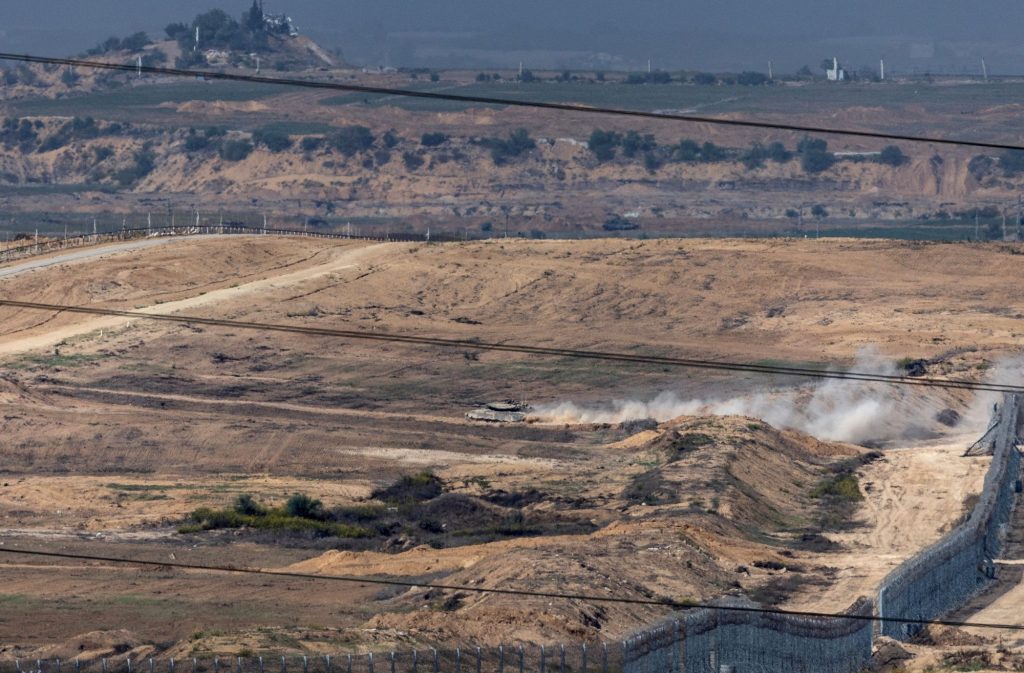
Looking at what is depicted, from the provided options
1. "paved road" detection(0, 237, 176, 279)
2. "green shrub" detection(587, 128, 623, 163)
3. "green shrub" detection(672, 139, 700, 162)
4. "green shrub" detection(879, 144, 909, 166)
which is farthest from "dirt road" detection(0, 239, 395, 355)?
"green shrub" detection(879, 144, 909, 166)

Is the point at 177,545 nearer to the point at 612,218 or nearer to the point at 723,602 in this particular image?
the point at 723,602

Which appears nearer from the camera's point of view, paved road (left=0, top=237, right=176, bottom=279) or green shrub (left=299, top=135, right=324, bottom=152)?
paved road (left=0, top=237, right=176, bottom=279)

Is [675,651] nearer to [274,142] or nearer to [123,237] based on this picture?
[123,237]

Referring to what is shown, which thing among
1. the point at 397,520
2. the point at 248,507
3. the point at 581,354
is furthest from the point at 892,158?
the point at 581,354

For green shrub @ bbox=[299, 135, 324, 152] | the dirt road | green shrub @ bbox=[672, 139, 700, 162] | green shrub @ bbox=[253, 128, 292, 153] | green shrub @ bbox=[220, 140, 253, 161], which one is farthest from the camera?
green shrub @ bbox=[672, 139, 700, 162]

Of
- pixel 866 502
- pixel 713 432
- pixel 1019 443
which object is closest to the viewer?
pixel 866 502

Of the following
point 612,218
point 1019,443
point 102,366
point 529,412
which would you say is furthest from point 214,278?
point 612,218

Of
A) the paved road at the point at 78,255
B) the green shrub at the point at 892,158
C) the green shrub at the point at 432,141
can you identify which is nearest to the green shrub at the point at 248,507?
the paved road at the point at 78,255

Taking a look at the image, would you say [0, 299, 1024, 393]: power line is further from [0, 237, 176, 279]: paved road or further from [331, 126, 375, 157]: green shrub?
[331, 126, 375, 157]: green shrub
